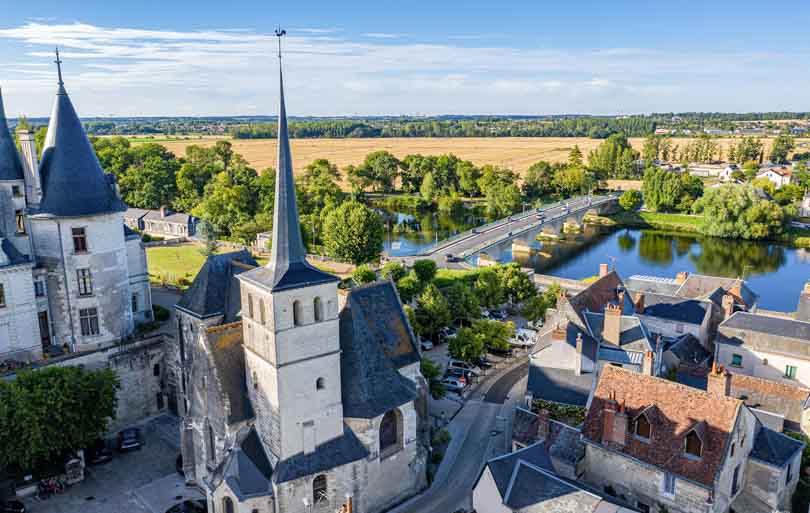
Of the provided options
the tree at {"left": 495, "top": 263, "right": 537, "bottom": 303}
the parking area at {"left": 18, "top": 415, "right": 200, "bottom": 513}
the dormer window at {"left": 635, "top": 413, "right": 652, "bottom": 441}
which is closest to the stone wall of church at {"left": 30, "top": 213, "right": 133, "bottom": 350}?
the parking area at {"left": 18, "top": 415, "right": 200, "bottom": 513}

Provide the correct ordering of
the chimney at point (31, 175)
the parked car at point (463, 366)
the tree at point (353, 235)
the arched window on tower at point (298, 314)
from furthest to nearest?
the tree at point (353, 235) < the parked car at point (463, 366) < the chimney at point (31, 175) < the arched window on tower at point (298, 314)

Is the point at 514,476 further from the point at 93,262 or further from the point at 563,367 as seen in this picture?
the point at 93,262

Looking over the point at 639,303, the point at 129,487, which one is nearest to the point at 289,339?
the point at 129,487

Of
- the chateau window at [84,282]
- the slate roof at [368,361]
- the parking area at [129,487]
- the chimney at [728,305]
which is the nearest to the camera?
the slate roof at [368,361]

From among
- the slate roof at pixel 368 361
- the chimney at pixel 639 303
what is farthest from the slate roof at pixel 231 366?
the chimney at pixel 639 303

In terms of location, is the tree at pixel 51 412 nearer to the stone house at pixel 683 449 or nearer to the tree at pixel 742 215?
the stone house at pixel 683 449

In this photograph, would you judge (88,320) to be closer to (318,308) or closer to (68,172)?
(68,172)

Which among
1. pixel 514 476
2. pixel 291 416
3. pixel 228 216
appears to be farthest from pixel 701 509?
pixel 228 216
